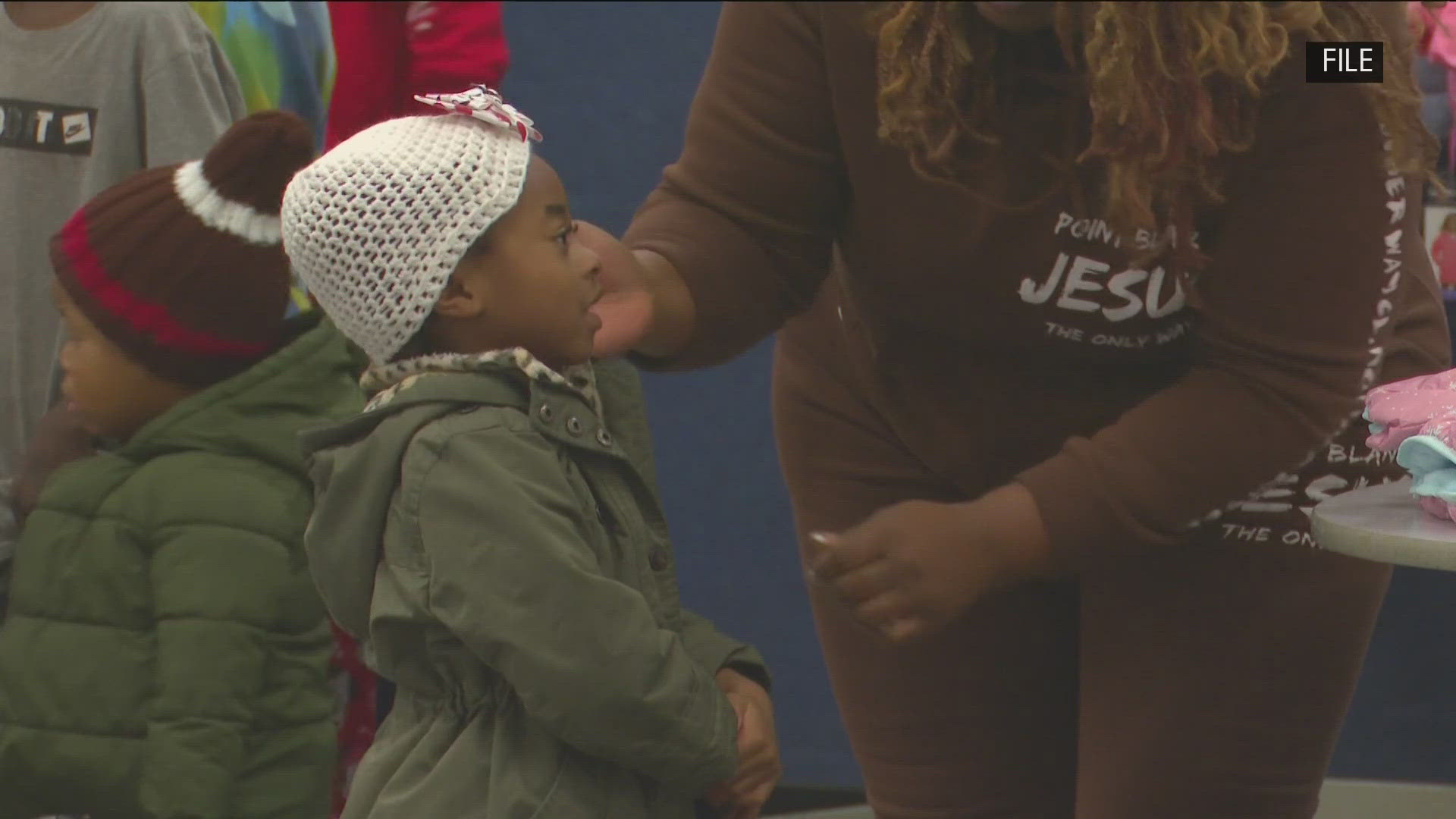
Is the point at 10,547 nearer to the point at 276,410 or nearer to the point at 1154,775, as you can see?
the point at 276,410

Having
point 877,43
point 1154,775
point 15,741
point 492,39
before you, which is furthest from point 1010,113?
point 492,39

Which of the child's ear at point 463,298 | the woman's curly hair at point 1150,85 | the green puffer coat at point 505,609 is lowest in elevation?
the green puffer coat at point 505,609

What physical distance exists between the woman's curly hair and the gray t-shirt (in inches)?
44.5

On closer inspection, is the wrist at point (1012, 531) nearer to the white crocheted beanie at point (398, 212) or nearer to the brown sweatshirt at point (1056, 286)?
the brown sweatshirt at point (1056, 286)

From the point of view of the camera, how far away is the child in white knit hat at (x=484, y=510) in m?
1.34

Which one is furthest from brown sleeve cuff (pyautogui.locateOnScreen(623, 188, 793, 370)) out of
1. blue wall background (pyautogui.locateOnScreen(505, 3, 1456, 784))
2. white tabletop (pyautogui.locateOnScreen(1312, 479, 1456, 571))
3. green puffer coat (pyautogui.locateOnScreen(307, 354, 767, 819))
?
blue wall background (pyautogui.locateOnScreen(505, 3, 1456, 784))

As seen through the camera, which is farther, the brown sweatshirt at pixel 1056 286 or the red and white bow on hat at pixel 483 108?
the red and white bow on hat at pixel 483 108

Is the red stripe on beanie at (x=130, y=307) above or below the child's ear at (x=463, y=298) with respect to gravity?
below

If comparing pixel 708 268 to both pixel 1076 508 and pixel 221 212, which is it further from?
pixel 221 212

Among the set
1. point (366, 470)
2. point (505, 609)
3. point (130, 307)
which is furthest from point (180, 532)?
point (505, 609)

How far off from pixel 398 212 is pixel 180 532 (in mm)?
527

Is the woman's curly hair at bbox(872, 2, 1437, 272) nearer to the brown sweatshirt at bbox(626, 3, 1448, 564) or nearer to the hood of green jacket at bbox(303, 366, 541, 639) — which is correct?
the brown sweatshirt at bbox(626, 3, 1448, 564)

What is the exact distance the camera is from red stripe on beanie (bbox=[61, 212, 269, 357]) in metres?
1.82

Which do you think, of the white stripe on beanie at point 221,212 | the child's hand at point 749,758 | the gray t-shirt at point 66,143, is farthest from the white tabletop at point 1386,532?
the gray t-shirt at point 66,143
